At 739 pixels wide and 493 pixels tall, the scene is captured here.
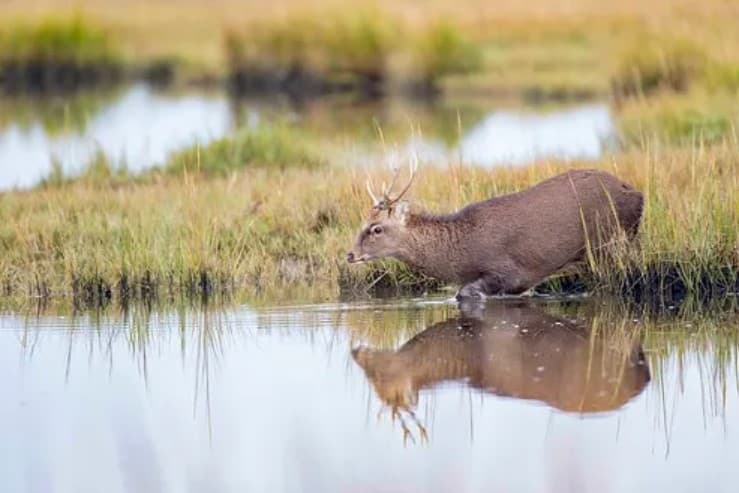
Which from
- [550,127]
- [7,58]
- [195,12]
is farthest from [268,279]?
[195,12]

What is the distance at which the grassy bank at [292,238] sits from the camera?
11.6m

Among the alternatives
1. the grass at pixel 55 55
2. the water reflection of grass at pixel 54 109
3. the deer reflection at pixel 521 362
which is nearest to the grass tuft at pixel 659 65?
the water reflection of grass at pixel 54 109

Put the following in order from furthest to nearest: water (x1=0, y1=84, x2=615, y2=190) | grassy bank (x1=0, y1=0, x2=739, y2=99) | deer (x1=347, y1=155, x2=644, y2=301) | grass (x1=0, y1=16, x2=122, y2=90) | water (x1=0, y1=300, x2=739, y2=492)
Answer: grass (x1=0, y1=16, x2=122, y2=90) → grassy bank (x1=0, y1=0, x2=739, y2=99) → water (x1=0, y1=84, x2=615, y2=190) → deer (x1=347, y1=155, x2=644, y2=301) → water (x1=0, y1=300, x2=739, y2=492)

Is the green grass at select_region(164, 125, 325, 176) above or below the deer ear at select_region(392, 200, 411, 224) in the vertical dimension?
above

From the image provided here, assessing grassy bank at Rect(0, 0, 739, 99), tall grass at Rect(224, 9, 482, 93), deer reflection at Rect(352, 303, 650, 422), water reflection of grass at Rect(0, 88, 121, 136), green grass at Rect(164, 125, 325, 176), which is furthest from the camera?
tall grass at Rect(224, 9, 482, 93)

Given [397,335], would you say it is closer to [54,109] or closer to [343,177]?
[343,177]

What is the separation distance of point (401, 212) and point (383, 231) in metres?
0.22

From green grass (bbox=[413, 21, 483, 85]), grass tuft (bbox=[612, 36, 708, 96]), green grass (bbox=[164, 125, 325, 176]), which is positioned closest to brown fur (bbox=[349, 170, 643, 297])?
green grass (bbox=[164, 125, 325, 176])

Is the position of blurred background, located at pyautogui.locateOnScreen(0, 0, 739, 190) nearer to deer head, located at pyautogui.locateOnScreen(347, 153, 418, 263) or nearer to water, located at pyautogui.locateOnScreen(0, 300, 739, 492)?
deer head, located at pyautogui.locateOnScreen(347, 153, 418, 263)

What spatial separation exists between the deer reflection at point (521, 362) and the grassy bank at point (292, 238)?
4.15 ft

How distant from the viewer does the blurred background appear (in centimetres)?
1994

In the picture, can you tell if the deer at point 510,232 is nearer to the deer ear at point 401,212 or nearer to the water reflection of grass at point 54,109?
the deer ear at point 401,212

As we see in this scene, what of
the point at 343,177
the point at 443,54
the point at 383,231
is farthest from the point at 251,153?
the point at 443,54

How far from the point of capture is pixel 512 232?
37.8 feet
